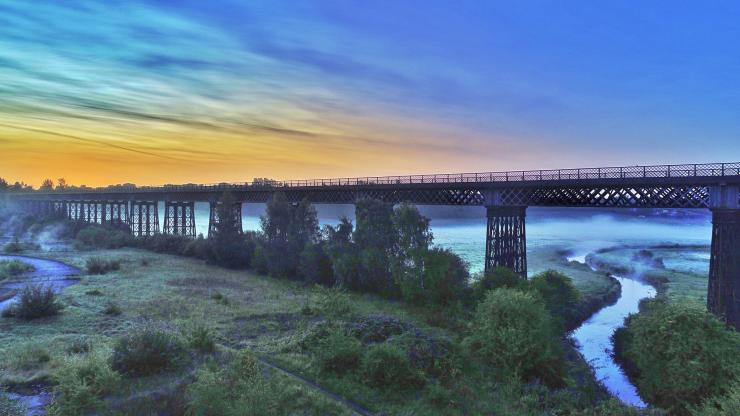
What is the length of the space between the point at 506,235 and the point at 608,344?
511 inches

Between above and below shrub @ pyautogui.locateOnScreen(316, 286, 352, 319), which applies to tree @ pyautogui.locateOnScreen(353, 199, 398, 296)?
above

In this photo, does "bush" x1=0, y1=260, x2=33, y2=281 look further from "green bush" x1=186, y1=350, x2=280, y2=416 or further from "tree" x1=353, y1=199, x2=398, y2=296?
"green bush" x1=186, y1=350, x2=280, y2=416

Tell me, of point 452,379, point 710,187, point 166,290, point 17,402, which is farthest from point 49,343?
point 710,187

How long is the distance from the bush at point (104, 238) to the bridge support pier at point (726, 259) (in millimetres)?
100665

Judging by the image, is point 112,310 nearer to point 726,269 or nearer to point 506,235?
point 506,235

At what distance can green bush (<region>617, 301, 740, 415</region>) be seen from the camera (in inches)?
823

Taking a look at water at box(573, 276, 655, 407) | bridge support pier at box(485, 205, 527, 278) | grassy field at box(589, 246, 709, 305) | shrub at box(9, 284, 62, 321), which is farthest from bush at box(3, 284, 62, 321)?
grassy field at box(589, 246, 709, 305)

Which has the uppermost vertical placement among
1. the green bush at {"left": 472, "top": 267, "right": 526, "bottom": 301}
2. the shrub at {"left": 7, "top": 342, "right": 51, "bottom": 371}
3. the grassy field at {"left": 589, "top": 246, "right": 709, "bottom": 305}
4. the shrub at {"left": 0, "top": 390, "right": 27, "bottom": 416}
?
the green bush at {"left": 472, "top": 267, "right": 526, "bottom": 301}

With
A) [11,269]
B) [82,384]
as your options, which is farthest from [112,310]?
[11,269]

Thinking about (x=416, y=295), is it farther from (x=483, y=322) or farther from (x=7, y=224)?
(x=7, y=224)

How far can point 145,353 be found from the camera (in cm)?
2359

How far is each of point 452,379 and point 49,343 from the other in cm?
2606

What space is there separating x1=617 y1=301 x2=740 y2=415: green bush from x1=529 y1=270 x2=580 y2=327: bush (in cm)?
851

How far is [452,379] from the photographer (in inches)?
965
